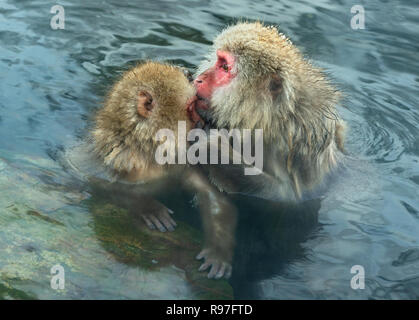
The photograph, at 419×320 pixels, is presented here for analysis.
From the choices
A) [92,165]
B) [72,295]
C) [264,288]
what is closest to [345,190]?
[264,288]

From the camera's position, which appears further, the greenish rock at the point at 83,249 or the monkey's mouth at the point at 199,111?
the monkey's mouth at the point at 199,111

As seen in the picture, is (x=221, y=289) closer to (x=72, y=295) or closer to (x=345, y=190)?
(x=72, y=295)

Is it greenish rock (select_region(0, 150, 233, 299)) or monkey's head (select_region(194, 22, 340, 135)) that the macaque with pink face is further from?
greenish rock (select_region(0, 150, 233, 299))

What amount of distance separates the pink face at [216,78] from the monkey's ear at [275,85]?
0.28 m

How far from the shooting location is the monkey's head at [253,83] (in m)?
4.20

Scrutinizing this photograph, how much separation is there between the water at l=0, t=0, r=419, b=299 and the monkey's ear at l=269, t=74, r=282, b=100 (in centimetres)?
95

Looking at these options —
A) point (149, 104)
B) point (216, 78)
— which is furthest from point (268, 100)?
point (149, 104)

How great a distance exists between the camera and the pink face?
14.0 ft

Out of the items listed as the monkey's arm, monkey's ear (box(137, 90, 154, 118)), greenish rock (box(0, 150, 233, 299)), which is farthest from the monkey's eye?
greenish rock (box(0, 150, 233, 299))

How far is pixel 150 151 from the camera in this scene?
425 centimetres

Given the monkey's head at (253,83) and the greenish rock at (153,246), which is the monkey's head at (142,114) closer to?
the monkey's head at (253,83)

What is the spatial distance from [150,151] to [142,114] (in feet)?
0.92

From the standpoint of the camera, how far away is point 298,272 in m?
4.02

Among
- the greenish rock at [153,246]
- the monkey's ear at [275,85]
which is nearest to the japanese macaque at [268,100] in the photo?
the monkey's ear at [275,85]
